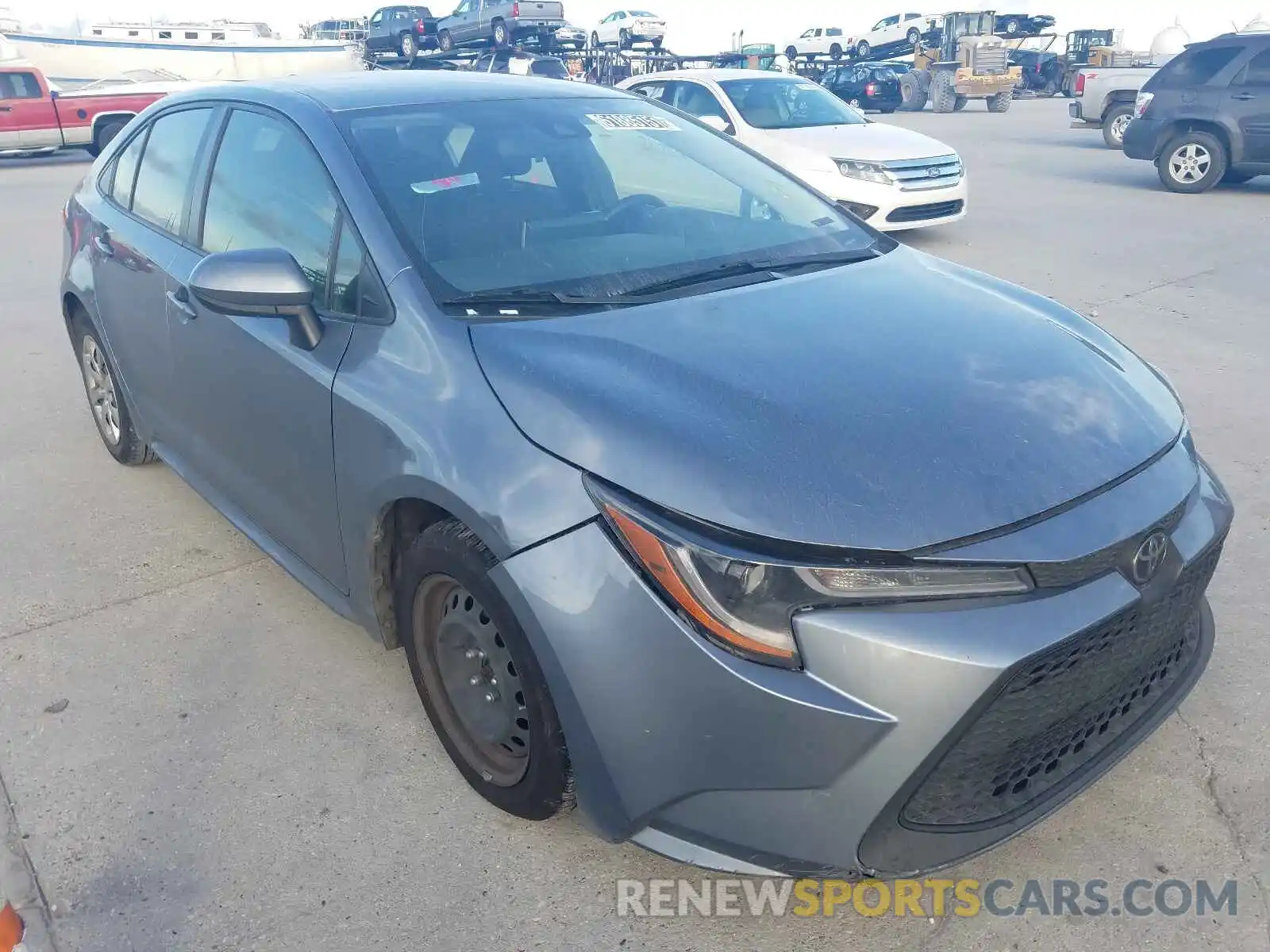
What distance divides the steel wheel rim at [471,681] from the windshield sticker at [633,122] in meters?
1.76

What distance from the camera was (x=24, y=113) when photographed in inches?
687

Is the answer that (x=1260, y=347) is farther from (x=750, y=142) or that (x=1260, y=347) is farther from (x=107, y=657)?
(x=107, y=657)

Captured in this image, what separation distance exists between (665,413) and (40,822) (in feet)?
6.16

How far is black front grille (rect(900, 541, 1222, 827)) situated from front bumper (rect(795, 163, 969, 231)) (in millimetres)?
7487

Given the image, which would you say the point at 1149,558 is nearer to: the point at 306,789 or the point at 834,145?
the point at 306,789

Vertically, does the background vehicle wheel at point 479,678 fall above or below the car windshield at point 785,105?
below

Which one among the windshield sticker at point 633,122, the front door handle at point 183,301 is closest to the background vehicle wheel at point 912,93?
the windshield sticker at point 633,122

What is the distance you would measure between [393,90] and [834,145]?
7.29 m

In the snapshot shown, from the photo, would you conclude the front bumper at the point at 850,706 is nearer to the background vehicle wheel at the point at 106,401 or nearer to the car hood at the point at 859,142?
the background vehicle wheel at the point at 106,401

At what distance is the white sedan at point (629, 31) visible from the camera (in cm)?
3528

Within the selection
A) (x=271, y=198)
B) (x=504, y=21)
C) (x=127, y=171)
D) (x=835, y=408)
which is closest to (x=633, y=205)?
(x=271, y=198)

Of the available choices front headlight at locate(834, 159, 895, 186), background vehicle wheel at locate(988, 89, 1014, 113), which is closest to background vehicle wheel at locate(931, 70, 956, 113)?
background vehicle wheel at locate(988, 89, 1014, 113)

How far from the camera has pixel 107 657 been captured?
3.28 metres

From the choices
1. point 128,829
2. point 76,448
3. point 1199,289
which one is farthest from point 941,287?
point 1199,289
